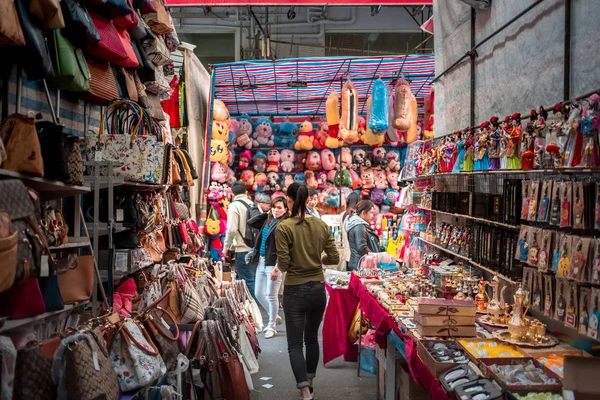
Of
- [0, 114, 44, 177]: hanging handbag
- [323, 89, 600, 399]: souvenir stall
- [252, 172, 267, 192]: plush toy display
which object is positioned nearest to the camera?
[0, 114, 44, 177]: hanging handbag

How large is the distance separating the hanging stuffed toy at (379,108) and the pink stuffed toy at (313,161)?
3484 mm

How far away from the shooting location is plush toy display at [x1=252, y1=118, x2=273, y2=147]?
12.0 metres

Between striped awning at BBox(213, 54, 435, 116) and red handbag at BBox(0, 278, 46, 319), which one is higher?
striped awning at BBox(213, 54, 435, 116)

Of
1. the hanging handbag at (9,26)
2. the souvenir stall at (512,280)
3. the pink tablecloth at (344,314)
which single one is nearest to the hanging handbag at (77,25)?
the hanging handbag at (9,26)

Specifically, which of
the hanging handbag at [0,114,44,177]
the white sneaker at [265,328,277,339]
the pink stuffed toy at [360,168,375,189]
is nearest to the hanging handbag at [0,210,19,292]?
the hanging handbag at [0,114,44,177]

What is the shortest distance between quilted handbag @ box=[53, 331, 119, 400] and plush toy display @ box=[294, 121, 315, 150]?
9274 millimetres

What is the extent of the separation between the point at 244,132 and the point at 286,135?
3.07 feet

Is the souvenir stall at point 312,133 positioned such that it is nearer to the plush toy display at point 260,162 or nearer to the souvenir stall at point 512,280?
the plush toy display at point 260,162

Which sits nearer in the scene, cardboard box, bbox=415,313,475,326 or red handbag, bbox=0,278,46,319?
red handbag, bbox=0,278,46,319

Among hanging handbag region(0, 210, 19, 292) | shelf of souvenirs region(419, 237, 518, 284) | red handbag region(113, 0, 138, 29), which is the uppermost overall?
red handbag region(113, 0, 138, 29)

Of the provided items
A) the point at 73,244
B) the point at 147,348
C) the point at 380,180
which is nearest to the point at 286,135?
the point at 380,180

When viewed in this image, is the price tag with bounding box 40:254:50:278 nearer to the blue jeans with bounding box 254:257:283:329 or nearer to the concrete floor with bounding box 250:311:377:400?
Result: the concrete floor with bounding box 250:311:377:400

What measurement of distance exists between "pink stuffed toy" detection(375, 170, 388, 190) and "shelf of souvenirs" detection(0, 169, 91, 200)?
30.1 feet

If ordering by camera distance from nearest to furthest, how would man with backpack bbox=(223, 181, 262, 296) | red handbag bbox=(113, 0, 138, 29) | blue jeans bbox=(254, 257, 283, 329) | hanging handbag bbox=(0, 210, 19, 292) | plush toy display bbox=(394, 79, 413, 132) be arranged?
1. hanging handbag bbox=(0, 210, 19, 292)
2. red handbag bbox=(113, 0, 138, 29)
3. blue jeans bbox=(254, 257, 283, 329)
4. plush toy display bbox=(394, 79, 413, 132)
5. man with backpack bbox=(223, 181, 262, 296)
